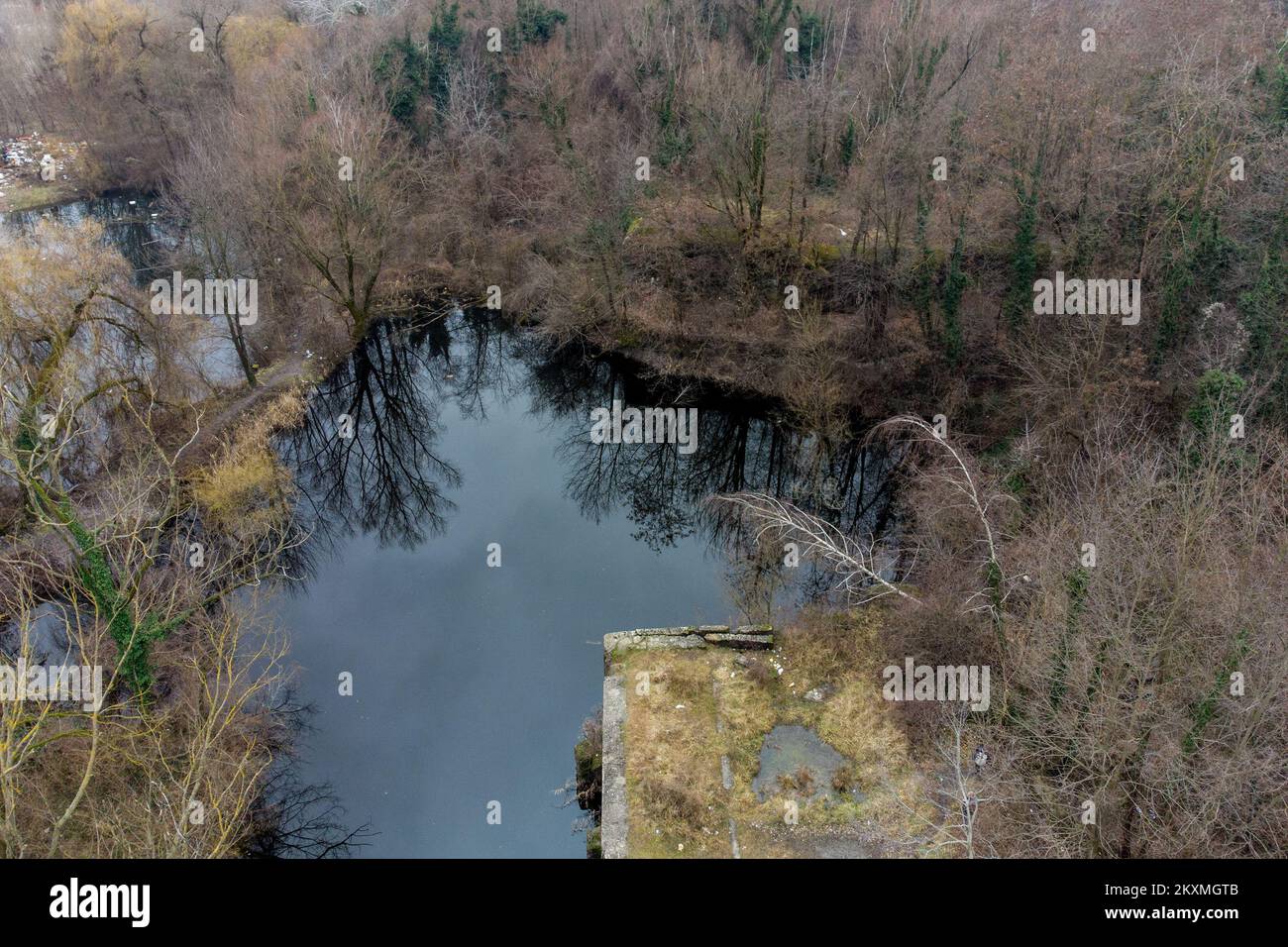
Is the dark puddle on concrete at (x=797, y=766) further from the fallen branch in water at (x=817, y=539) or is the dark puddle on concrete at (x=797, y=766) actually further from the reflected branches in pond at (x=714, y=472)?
the reflected branches in pond at (x=714, y=472)

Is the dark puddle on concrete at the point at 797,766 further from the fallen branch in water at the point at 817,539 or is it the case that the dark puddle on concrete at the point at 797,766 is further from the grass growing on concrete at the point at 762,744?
the fallen branch in water at the point at 817,539

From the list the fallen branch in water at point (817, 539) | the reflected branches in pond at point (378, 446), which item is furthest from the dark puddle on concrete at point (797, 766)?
the reflected branches in pond at point (378, 446)

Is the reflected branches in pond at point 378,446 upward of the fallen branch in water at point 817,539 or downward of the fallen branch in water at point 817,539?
upward

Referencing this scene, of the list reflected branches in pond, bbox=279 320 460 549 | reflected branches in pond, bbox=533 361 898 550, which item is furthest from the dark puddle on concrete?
reflected branches in pond, bbox=279 320 460 549

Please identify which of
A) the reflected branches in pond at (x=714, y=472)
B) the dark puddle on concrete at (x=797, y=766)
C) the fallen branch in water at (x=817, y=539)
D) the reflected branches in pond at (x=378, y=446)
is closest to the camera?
the dark puddle on concrete at (x=797, y=766)

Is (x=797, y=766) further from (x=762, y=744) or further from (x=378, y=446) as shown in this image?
(x=378, y=446)

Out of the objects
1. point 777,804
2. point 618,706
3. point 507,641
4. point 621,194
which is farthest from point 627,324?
point 777,804

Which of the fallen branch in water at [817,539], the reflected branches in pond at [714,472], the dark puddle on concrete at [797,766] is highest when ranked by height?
the reflected branches in pond at [714,472]

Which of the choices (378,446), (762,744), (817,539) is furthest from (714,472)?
(762,744)

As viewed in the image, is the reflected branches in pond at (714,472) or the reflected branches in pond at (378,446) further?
the reflected branches in pond at (378,446)

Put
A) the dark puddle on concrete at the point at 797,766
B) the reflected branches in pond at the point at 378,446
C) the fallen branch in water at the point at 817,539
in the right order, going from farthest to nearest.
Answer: the reflected branches in pond at the point at 378,446 < the fallen branch in water at the point at 817,539 < the dark puddle on concrete at the point at 797,766

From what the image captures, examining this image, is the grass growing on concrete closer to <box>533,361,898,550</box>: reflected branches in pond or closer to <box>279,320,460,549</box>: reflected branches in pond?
<box>533,361,898,550</box>: reflected branches in pond

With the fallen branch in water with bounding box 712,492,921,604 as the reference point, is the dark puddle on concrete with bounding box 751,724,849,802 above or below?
below
